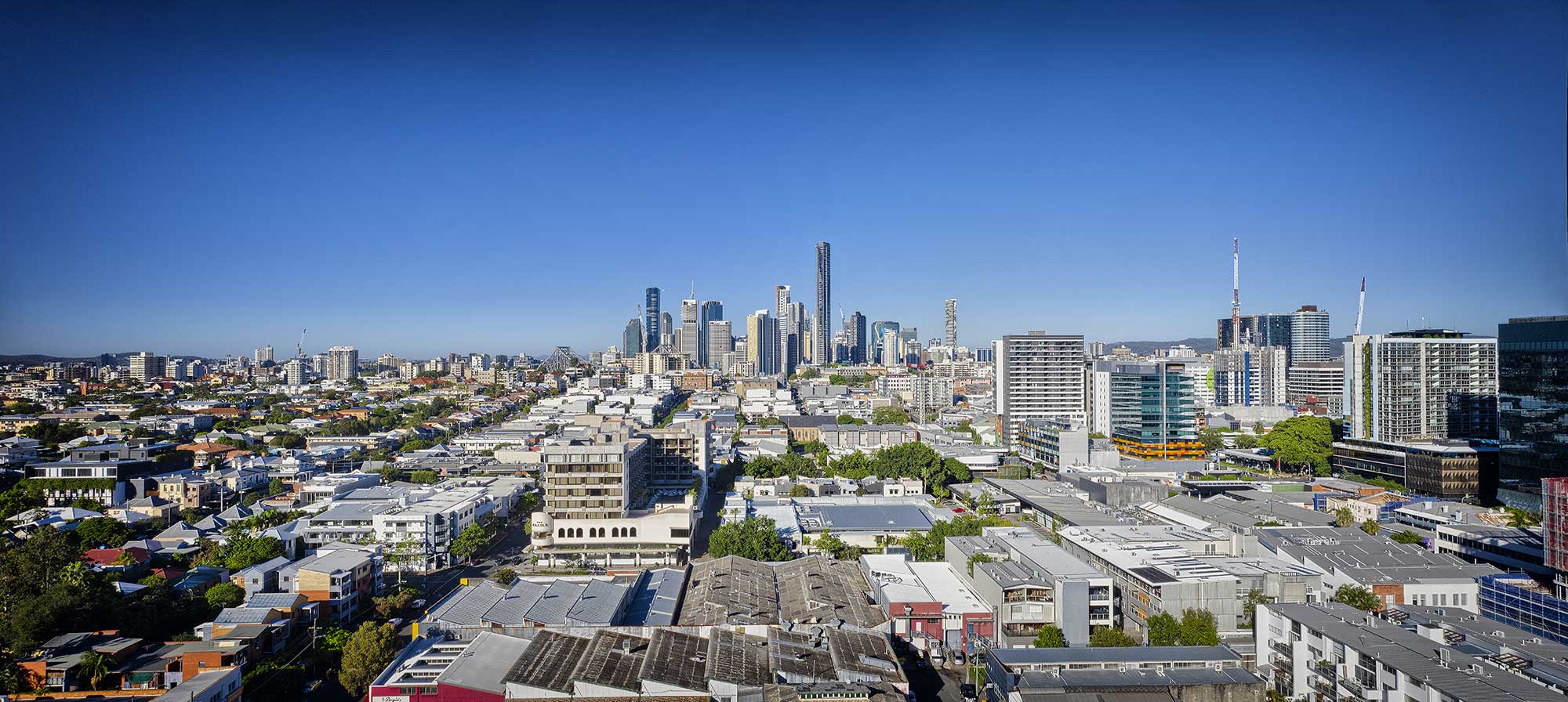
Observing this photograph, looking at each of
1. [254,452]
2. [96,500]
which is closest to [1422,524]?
[96,500]

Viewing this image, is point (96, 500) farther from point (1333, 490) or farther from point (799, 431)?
point (1333, 490)

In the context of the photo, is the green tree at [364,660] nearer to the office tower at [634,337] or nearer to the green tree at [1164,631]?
the green tree at [1164,631]

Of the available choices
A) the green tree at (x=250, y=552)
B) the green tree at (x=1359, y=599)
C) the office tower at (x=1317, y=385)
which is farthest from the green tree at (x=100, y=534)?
the office tower at (x=1317, y=385)

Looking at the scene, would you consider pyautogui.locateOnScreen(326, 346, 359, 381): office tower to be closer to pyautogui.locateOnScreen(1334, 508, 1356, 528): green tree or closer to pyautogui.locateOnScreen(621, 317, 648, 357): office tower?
pyautogui.locateOnScreen(621, 317, 648, 357): office tower

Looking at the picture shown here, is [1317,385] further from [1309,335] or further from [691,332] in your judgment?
[691,332]

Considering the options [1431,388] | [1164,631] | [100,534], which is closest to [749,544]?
[1164,631]

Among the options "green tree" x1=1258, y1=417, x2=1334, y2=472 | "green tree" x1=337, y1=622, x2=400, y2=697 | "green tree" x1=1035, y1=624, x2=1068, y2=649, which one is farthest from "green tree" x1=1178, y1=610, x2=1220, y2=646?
"green tree" x1=1258, y1=417, x2=1334, y2=472
